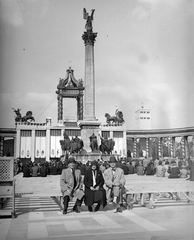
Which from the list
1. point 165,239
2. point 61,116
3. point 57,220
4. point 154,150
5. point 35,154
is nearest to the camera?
point 165,239

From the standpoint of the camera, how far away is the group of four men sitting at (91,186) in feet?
34.8

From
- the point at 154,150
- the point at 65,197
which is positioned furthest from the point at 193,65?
the point at 154,150

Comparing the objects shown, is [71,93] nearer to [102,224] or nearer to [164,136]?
[164,136]

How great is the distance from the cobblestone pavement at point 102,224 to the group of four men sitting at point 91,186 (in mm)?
319

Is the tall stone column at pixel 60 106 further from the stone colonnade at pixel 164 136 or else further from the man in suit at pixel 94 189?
the man in suit at pixel 94 189

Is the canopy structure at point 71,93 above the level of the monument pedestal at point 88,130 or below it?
above

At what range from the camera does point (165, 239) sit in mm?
6992

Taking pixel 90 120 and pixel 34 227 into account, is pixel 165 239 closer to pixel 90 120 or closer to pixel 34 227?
pixel 34 227

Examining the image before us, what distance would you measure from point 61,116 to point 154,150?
25.1 meters

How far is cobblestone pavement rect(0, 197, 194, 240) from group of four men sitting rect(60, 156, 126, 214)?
319 mm

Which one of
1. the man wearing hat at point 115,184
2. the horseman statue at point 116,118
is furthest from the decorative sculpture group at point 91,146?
the horseman statue at point 116,118

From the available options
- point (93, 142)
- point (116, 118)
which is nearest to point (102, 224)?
point (93, 142)

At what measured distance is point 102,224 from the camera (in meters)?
8.57

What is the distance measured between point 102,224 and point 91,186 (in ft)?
7.58
